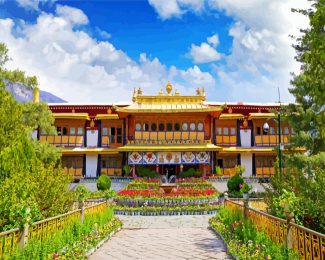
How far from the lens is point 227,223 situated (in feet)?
42.4

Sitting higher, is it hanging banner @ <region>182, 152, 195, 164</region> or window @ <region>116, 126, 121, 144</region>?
window @ <region>116, 126, 121, 144</region>

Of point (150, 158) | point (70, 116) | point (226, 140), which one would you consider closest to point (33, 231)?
point (150, 158)

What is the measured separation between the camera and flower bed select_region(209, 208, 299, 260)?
709 centimetres

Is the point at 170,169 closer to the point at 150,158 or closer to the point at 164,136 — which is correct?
the point at 150,158

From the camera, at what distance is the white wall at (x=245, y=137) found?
121 feet

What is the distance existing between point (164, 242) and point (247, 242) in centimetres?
345

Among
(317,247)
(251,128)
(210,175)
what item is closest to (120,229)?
(317,247)

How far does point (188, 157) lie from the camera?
1326 inches

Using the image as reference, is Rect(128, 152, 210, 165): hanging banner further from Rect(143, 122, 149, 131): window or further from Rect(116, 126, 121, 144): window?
Rect(116, 126, 121, 144): window

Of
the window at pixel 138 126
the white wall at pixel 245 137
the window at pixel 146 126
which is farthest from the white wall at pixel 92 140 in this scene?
the white wall at pixel 245 137

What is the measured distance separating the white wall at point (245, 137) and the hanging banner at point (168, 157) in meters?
7.46

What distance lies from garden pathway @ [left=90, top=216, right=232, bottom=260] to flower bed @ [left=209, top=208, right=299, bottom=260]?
394mm

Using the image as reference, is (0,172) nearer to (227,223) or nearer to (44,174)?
(44,174)

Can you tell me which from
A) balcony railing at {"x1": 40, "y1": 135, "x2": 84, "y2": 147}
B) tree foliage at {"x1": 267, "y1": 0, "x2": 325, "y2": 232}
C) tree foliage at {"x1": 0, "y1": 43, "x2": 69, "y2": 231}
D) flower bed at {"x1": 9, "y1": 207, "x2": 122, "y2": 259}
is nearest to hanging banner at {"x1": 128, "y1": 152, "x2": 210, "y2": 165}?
balcony railing at {"x1": 40, "y1": 135, "x2": 84, "y2": 147}
